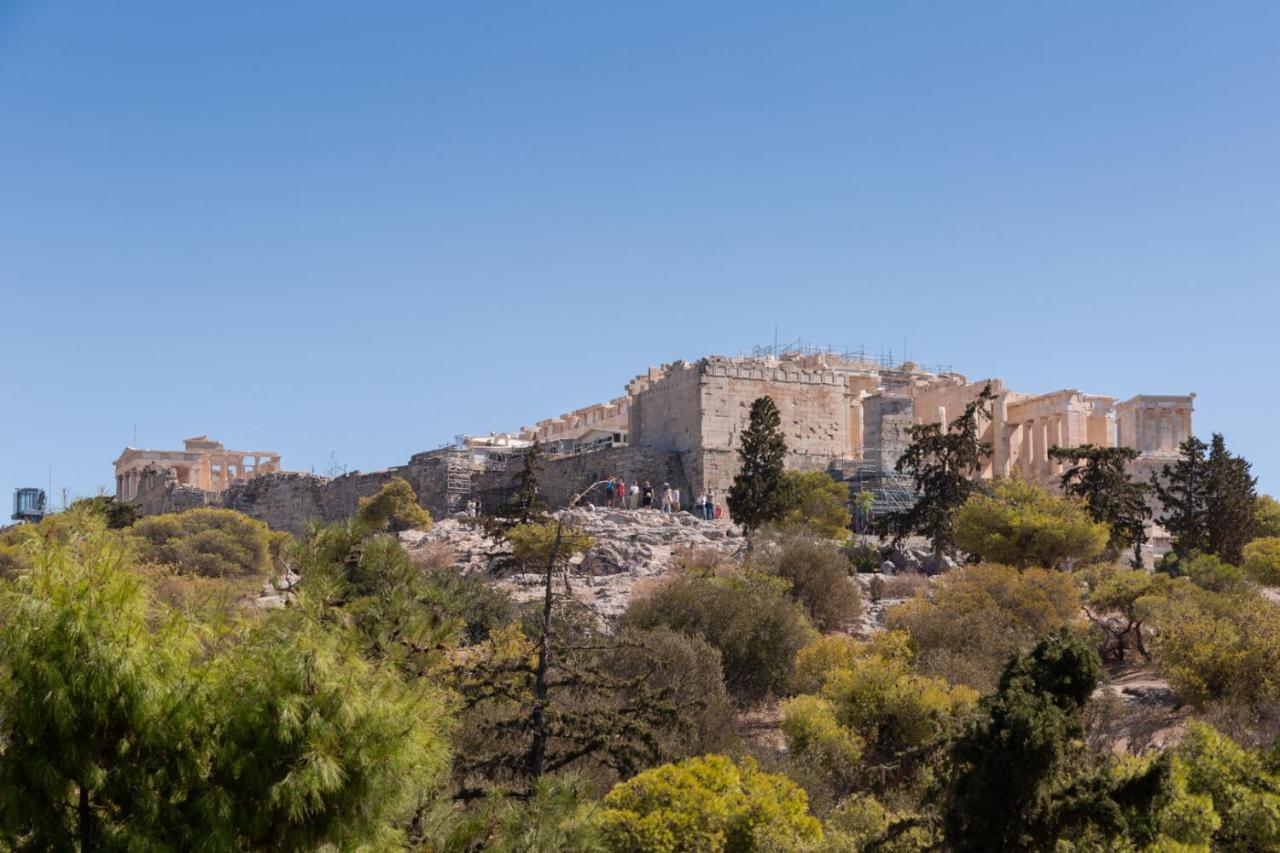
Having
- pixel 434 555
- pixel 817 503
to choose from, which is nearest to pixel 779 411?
pixel 817 503

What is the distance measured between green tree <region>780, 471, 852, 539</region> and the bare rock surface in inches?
59.6

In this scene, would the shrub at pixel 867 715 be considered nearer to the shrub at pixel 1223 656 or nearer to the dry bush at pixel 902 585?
the shrub at pixel 1223 656

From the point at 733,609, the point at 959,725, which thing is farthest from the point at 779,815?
the point at 733,609

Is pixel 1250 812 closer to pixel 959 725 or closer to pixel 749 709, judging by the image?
pixel 959 725

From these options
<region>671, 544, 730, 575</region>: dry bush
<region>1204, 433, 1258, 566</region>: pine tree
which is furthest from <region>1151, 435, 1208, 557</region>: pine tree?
<region>671, 544, 730, 575</region>: dry bush

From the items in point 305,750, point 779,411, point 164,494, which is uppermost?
point 779,411

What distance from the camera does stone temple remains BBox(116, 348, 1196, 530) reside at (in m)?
48.2

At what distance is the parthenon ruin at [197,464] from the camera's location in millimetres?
71812

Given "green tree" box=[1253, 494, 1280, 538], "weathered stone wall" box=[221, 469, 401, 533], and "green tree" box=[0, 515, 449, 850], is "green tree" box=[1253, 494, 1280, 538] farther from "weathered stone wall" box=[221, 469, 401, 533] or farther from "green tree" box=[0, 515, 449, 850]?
"green tree" box=[0, 515, 449, 850]

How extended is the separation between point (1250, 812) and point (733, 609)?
38.9 ft

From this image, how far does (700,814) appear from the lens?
18.4 metres

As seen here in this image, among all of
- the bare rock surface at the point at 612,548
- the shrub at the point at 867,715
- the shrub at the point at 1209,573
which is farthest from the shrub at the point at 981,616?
the bare rock surface at the point at 612,548

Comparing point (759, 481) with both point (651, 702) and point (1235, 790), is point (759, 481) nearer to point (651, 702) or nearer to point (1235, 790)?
point (1235, 790)

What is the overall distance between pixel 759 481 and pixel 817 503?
4.07 meters
